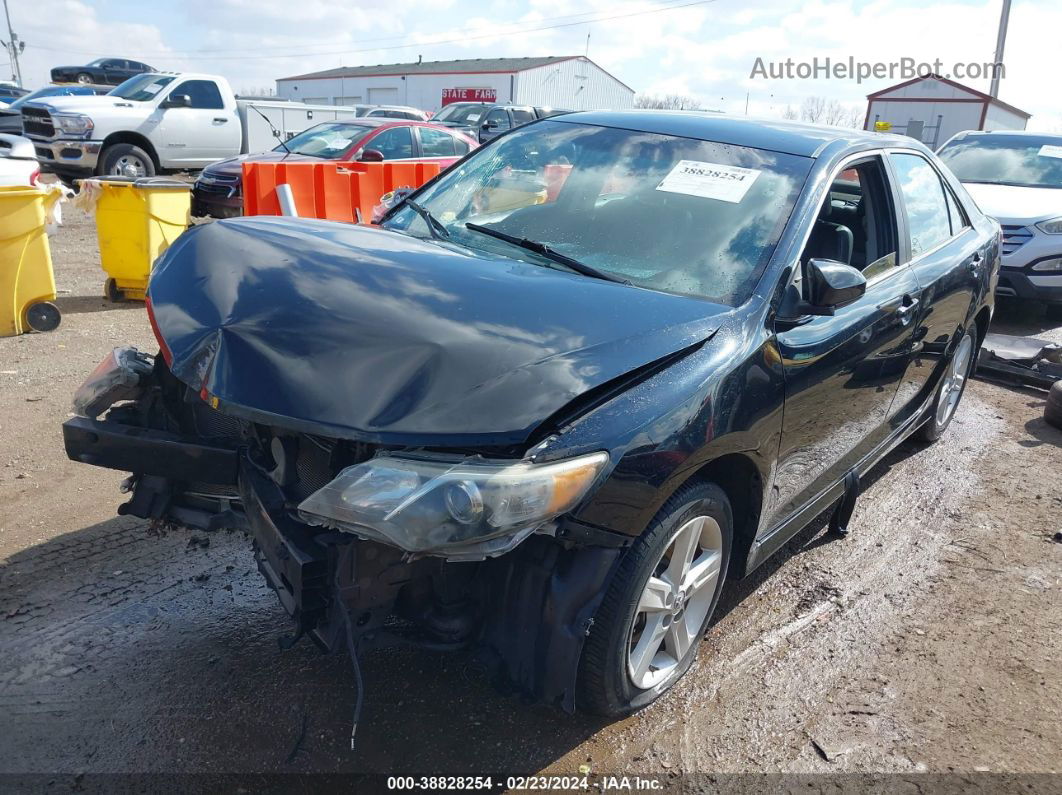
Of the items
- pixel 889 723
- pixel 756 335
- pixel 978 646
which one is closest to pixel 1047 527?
pixel 978 646

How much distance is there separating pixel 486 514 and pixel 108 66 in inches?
1536

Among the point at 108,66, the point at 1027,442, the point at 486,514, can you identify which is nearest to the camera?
the point at 486,514

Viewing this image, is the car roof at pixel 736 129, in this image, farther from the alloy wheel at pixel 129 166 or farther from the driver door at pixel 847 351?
the alloy wheel at pixel 129 166

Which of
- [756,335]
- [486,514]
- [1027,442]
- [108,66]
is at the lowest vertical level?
[1027,442]

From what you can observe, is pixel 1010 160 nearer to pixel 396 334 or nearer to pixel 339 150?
pixel 339 150

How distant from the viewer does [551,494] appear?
2.06 m

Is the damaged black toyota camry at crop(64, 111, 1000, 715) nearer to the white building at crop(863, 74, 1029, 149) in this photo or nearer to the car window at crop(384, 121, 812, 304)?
the car window at crop(384, 121, 812, 304)

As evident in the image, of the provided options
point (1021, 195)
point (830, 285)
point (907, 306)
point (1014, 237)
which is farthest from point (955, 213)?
point (1021, 195)

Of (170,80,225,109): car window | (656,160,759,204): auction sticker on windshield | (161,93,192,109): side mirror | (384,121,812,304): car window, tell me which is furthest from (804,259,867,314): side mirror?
(170,80,225,109): car window

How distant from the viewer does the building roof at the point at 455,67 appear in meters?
49.2

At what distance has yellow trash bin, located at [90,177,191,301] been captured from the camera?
7422 mm

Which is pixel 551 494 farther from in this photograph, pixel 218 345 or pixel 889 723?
pixel 889 723

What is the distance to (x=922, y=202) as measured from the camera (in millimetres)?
4266

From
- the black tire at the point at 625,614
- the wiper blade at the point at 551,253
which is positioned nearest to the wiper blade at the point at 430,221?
the wiper blade at the point at 551,253
